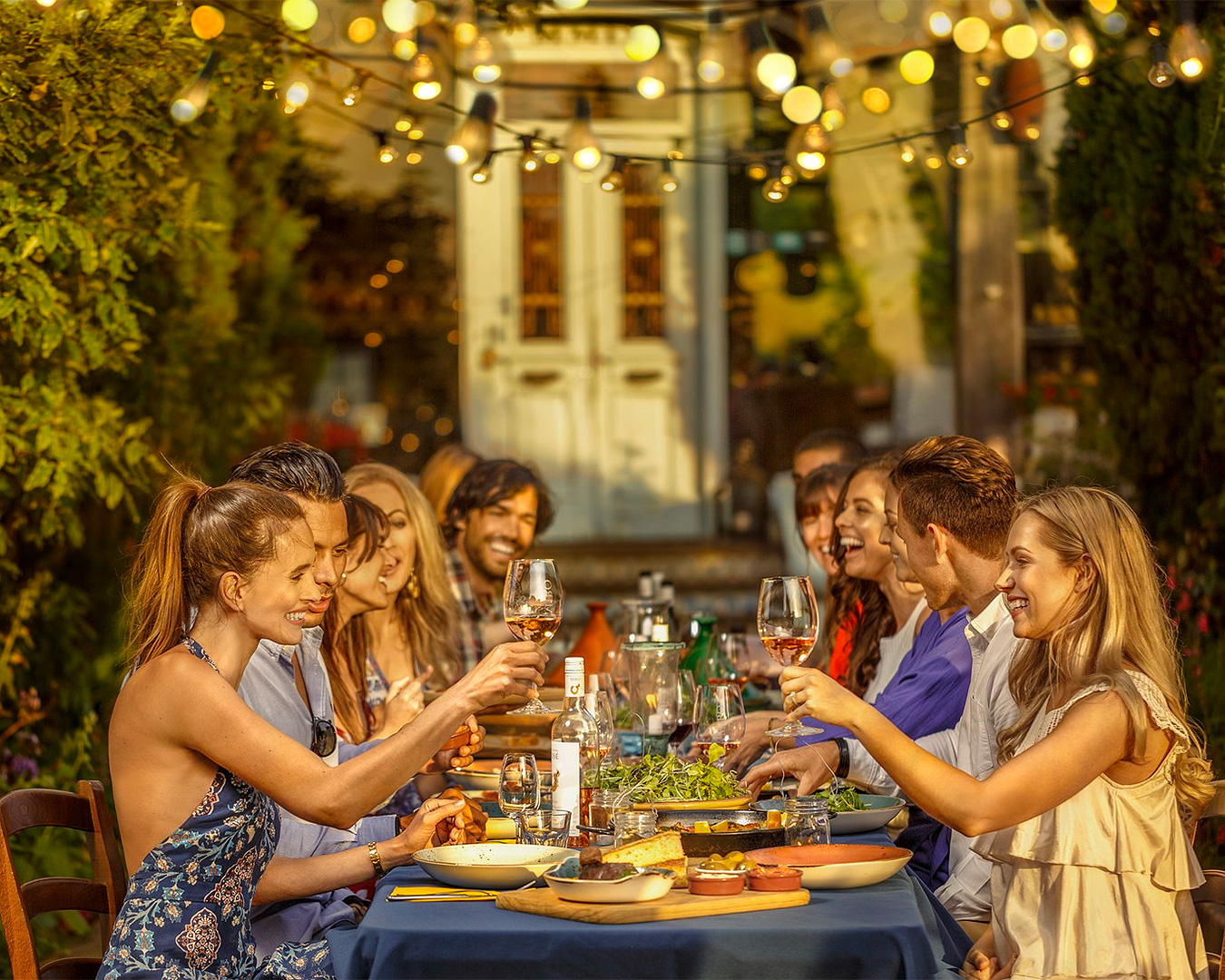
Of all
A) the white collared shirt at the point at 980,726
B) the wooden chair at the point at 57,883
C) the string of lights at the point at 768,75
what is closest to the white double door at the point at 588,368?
the string of lights at the point at 768,75

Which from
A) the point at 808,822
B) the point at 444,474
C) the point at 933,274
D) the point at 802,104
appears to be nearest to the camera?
the point at 808,822

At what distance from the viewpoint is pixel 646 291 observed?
368 inches

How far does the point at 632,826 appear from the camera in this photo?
7.80 ft

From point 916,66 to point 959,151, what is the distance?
0.50 metres

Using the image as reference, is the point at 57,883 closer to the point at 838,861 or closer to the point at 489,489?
the point at 838,861

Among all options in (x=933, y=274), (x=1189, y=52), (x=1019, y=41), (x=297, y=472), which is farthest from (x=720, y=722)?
(x=933, y=274)

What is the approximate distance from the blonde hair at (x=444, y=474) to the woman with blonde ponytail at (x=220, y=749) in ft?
10.2

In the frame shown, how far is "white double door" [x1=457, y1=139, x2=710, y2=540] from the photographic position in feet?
30.1

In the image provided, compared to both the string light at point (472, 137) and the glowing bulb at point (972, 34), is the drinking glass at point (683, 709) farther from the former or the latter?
the glowing bulb at point (972, 34)

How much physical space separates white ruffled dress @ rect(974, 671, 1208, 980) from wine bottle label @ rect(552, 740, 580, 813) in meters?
0.72

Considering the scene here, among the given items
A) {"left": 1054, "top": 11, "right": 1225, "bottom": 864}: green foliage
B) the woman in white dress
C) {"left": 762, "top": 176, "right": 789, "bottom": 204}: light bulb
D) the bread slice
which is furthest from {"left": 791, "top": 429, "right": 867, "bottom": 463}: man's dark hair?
the bread slice

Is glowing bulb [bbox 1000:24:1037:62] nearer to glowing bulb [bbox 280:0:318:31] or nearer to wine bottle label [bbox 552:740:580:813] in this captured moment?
glowing bulb [bbox 280:0:318:31]

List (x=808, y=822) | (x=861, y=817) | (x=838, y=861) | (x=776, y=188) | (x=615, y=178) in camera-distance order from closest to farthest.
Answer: (x=838, y=861)
(x=808, y=822)
(x=861, y=817)
(x=776, y=188)
(x=615, y=178)

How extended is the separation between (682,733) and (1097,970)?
1.18 meters
